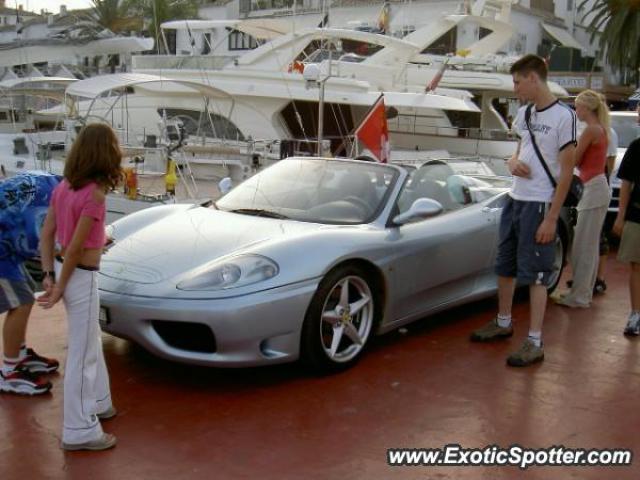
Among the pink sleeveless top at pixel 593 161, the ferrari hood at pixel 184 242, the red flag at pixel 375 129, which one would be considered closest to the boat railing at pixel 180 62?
the red flag at pixel 375 129

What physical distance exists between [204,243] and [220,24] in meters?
16.1

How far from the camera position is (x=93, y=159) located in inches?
124

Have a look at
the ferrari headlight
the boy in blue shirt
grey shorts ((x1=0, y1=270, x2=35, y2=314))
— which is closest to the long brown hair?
the boy in blue shirt

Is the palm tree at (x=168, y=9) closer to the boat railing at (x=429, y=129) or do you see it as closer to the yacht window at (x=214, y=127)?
the boat railing at (x=429, y=129)

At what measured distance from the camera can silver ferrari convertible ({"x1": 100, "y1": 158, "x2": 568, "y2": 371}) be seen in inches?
153

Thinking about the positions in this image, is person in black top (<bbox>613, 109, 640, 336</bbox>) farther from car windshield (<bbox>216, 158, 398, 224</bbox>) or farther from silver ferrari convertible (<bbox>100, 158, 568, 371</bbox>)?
car windshield (<bbox>216, 158, 398, 224</bbox>)

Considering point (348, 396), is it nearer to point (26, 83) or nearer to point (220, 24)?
point (26, 83)

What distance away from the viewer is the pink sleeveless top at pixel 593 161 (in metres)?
5.52

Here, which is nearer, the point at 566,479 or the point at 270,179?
the point at 566,479

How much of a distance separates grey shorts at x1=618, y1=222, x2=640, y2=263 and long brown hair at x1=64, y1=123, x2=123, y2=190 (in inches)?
139

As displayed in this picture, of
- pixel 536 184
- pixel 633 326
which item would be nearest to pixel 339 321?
pixel 536 184

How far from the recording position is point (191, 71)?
18062 mm

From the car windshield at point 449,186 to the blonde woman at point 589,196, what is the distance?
0.69 meters

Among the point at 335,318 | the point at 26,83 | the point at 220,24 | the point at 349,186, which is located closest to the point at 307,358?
the point at 335,318
